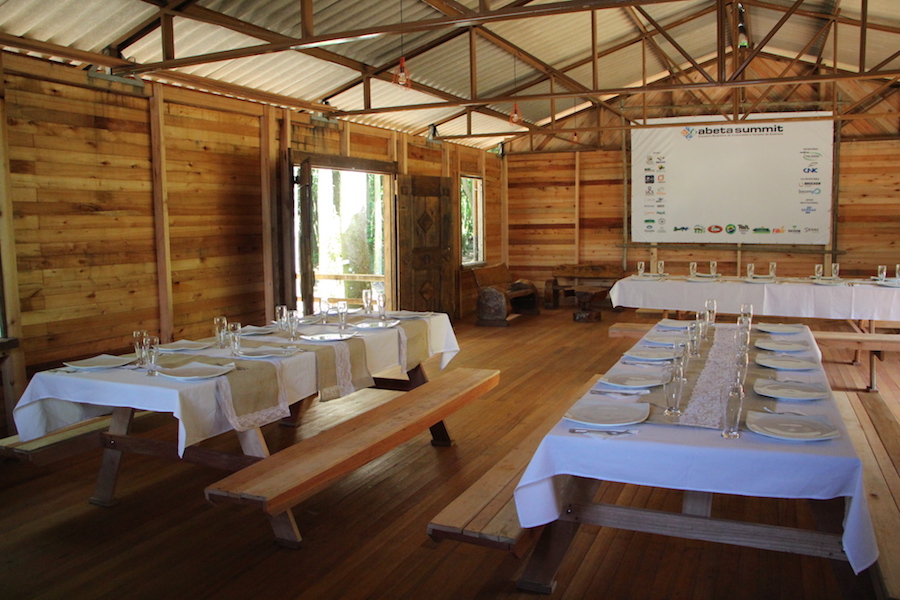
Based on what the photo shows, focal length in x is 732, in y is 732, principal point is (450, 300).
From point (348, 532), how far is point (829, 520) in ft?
6.96

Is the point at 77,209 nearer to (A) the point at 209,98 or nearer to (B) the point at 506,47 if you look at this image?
(A) the point at 209,98

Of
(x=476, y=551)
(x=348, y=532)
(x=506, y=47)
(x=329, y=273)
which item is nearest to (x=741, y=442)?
(x=476, y=551)

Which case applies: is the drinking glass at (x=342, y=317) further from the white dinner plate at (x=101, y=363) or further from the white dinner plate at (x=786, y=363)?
the white dinner plate at (x=786, y=363)

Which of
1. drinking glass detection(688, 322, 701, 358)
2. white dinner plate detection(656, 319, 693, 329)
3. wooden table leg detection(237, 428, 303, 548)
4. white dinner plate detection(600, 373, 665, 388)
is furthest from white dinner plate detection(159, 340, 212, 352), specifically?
white dinner plate detection(656, 319, 693, 329)

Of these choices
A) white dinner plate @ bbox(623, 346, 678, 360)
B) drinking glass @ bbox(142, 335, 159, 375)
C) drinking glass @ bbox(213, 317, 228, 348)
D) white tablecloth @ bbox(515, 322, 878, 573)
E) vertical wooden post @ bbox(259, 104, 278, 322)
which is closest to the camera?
white tablecloth @ bbox(515, 322, 878, 573)

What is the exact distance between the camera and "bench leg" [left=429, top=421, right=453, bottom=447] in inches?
189

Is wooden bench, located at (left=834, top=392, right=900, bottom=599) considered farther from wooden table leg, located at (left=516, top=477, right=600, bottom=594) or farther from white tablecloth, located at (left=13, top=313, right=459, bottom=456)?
white tablecloth, located at (left=13, top=313, right=459, bottom=456)

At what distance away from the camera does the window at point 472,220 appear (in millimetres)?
11766

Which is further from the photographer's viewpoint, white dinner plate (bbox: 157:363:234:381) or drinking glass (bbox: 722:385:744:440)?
white dinner plate (bbox: 157:363:234:381)

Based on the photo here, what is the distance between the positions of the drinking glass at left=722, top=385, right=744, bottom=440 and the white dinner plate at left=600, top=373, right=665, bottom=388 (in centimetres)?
52

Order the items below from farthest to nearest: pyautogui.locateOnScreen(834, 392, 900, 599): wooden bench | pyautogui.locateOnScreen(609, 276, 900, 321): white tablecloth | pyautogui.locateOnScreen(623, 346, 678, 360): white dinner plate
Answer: pyautogui.locateOnScreen(609, 276, 900, 321): white tablecloth
pyautogui.locateOnScreen(623, 346, 678, 360): white dinner plate
pyautogui.locateOnScreen(834, 392, 900, 599): wooden bench

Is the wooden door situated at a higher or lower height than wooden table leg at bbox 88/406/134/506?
higher

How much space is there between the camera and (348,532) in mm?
3586

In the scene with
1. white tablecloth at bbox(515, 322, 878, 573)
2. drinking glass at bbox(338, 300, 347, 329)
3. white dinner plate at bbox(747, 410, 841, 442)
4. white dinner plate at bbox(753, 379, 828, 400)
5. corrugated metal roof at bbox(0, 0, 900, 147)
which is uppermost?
corrugated metal roof at bbox(0, 0, 900, 147)
